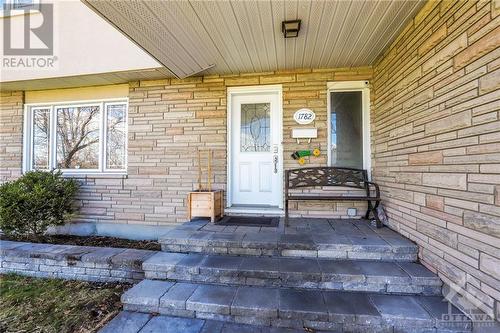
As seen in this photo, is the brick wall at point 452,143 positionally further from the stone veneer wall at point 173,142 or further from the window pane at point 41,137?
the window pane at point 41,137

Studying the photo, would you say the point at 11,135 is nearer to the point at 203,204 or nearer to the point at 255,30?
the point at 203,204

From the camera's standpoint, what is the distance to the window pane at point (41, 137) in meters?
4.58

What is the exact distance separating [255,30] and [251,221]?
2491 millimetres

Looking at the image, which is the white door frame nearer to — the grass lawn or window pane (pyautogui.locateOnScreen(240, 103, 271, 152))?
window pane (pyautogui.locateOnScreen(240, 103, 271, 152))

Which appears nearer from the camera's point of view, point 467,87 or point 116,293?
point 467,87

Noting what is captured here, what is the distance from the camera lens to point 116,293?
2.56 m

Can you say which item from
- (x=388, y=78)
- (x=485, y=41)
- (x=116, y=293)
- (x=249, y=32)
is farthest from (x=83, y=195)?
(x=485, y=41)

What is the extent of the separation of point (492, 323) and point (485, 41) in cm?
193

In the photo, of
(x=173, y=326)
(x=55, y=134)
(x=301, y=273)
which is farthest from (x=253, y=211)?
(x=55, y=134)

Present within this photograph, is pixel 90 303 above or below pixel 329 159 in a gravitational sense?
below

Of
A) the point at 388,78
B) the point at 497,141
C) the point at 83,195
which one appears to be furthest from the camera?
the point at 83,195

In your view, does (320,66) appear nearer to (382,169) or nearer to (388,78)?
(388,78)

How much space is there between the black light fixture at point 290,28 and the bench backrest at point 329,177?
1.77m

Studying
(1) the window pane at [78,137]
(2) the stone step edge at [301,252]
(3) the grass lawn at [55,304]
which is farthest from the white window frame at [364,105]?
(1) the window pane at [78,137]
